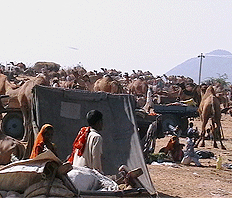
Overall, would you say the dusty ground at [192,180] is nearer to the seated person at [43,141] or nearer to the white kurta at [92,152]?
the seated person at [43,141]

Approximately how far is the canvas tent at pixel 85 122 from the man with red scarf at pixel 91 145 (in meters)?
2.86

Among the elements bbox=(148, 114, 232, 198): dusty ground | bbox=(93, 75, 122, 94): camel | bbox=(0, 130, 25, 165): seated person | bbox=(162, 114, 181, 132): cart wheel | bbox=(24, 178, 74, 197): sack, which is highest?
bbox=(93, 75, 122, 94): camel

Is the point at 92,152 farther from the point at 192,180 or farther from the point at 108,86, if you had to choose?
the point at 108,86

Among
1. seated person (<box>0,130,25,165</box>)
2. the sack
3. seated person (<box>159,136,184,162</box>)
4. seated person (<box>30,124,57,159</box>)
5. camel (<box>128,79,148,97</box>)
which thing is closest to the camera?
the sack

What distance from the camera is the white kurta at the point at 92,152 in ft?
22.5

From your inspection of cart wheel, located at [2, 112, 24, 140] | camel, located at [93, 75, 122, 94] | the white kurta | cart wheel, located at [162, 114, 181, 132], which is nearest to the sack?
the white kurta

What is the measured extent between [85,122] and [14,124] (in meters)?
5.87

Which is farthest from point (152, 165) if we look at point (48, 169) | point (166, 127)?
point (48, 169)

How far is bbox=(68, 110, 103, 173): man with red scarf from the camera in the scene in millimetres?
6855

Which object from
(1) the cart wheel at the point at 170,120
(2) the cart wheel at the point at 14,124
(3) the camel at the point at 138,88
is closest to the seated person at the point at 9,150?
(2) the cart wheel at the point at 14,124

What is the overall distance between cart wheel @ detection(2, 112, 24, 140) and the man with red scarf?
928 centimetres

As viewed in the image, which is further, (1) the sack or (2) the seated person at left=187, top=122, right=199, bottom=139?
(2) the seated person at left=187, top=122, right=199, bottom=139

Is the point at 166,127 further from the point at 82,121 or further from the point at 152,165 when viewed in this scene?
the point at 82,121

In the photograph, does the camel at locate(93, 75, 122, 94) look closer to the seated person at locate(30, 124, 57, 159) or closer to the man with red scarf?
the seated person at locate(30, 124, 57, 159)
